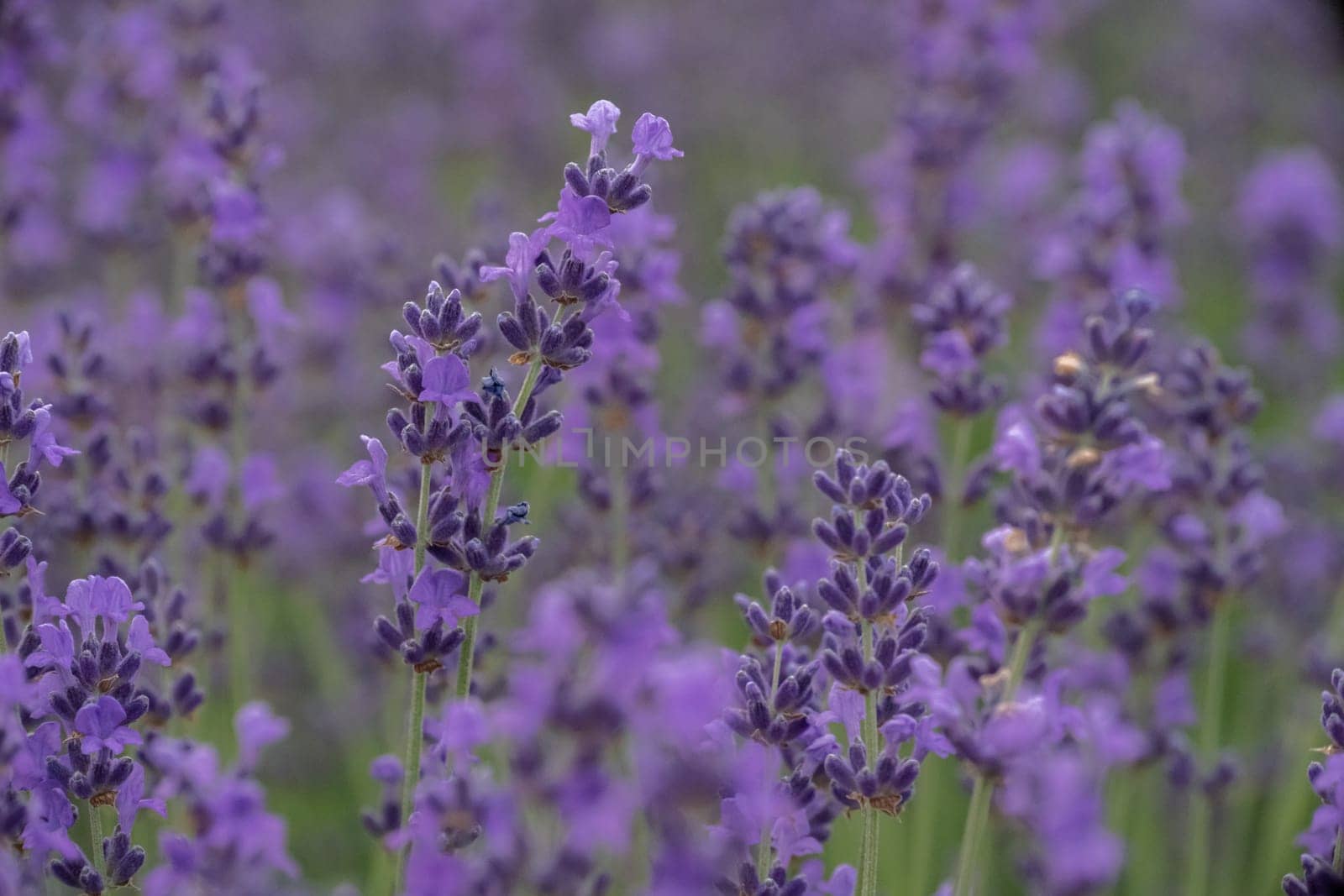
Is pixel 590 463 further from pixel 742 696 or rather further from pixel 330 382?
pixel 330 382

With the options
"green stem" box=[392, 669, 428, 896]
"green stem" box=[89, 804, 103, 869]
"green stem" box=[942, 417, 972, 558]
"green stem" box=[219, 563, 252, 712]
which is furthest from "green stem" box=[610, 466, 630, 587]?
"green stem" box=[89, 804, 103, 869]

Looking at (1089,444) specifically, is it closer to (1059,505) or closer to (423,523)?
(1059,505)

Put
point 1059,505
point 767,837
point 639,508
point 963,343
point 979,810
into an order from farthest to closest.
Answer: point 639,508 < point 963,343 < point 1059,505 < point 979,810 < point 767,837

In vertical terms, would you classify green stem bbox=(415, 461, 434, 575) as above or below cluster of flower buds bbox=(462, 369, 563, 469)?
below

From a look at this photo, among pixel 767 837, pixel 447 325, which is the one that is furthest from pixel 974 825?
pixel 447 325

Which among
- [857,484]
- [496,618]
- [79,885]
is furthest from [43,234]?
[857,484]

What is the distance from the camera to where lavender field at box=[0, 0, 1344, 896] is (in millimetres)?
1765

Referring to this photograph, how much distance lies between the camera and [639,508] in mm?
2871

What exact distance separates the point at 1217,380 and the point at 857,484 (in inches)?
43.4

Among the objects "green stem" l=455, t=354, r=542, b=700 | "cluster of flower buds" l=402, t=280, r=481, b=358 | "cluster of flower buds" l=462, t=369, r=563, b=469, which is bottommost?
"green stem" l=455, t=354, r=542, b=700

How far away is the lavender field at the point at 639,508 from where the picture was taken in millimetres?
1765

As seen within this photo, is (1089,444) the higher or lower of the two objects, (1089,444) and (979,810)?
the higher

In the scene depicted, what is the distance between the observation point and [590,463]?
9.46 ft

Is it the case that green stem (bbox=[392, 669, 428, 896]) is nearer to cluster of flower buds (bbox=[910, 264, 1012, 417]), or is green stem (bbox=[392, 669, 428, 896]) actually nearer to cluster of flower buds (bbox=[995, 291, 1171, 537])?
cluster of flower buds (bbox=[995, 291, 1171, 537])
